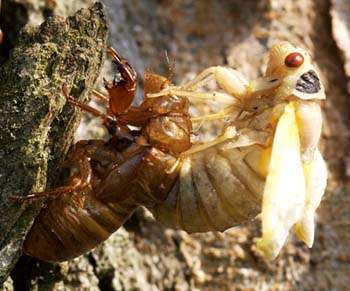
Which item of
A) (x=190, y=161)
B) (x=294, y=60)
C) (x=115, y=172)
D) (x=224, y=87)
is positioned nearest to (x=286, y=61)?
(x=294, y=60)

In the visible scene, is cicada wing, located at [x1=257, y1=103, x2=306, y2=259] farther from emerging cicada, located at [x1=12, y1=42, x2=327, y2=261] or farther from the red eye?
the red eye

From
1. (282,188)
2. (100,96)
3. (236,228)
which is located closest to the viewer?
(282,188)

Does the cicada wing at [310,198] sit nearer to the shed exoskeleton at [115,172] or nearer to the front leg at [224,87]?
the front leg at [224,87]

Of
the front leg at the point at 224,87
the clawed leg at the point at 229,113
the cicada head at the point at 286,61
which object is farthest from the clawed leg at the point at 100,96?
the cicada head at the point at 286,61

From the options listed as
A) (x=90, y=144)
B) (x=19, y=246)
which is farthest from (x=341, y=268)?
(x=19, y=246)

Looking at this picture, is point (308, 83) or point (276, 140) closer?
point (276, 140)

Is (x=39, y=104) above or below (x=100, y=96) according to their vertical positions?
above

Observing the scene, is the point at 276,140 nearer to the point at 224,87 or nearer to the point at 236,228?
the point at 224,87
